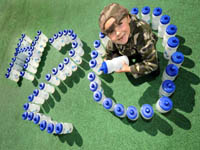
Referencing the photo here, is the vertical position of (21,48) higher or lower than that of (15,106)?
higher

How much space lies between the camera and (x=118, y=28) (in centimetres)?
92

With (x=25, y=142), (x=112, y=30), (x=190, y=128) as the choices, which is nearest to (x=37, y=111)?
(x=25, y=142)

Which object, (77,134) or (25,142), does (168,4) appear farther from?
(25,142)

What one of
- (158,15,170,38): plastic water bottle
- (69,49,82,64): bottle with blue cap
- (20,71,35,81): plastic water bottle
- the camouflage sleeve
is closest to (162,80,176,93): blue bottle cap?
the camouflage sleeve

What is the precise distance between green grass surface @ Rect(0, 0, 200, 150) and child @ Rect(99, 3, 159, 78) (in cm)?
33

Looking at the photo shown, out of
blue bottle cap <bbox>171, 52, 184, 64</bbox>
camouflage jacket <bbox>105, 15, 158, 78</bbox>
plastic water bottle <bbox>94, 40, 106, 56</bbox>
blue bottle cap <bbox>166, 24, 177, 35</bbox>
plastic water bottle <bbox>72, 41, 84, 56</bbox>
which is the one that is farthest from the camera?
plastic water bottle <bbox>72, 41, 84, 56</bbox>

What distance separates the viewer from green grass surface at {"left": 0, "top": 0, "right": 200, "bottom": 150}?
1214mm

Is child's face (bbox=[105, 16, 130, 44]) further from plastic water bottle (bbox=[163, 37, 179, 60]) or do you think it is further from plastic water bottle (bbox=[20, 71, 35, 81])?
plastic water bottle (bbox=[20, 71, 35, 81])

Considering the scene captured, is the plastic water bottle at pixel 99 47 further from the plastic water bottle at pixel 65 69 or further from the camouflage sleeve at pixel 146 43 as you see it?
the camouflage sleeve at pixel 146 43

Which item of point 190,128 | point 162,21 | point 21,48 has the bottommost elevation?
point 190,128

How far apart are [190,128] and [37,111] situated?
5.02 ft

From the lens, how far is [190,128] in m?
1.15

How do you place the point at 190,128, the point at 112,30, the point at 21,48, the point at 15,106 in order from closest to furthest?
the point at 112,30, the point at 190,128, the point at 15,106, the point at 21,48

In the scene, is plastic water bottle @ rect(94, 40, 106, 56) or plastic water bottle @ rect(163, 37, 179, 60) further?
plastic water bottle @ rect(94, 40, 106, 56)
